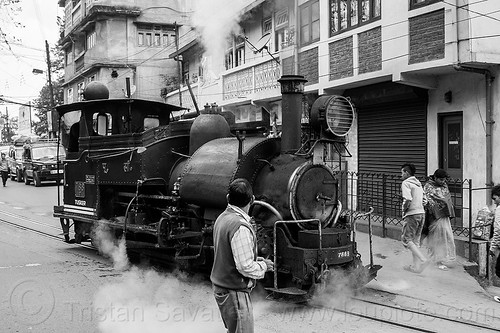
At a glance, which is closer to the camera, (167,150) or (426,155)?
(167,150)

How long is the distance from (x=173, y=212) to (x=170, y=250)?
79 centimetres

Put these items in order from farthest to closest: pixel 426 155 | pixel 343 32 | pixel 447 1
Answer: pixel 343 32, pixel 426 155, pixel 447 1

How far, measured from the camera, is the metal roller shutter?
11248 millimetres

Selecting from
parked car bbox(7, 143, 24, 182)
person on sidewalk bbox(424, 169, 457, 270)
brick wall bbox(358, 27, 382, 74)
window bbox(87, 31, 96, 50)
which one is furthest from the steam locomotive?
window bbox(87, 31, 96, 50)

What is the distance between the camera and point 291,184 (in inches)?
252

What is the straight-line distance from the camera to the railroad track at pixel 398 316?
218 inches

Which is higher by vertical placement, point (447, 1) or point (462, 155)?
point (447, 1)

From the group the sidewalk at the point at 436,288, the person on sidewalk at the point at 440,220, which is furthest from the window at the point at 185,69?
the person on sidewalk at the point at 440,220

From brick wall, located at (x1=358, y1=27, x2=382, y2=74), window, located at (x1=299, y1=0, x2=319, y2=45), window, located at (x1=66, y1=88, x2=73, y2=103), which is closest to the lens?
brick wall, located at (x1=358, y1=27, x2=382, y2=74)

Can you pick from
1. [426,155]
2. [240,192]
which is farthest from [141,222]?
[426,155]

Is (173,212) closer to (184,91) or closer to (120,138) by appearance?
(120,138)

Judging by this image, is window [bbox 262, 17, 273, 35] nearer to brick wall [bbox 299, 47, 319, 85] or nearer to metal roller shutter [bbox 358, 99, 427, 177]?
brick wall [bbox 299, 47, 319, 85]

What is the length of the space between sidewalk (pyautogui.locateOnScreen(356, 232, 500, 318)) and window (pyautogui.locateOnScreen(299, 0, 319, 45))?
274 inches

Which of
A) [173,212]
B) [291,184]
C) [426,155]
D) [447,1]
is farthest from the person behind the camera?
[426,155]
